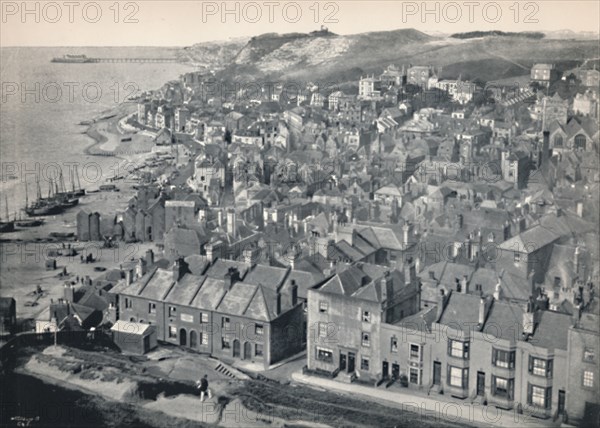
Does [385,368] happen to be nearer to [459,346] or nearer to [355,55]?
[459,346]

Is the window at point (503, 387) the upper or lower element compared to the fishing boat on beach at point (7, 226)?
lower

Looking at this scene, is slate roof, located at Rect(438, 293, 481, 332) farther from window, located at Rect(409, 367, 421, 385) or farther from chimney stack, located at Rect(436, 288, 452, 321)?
window, located at Rect(409, 367, 421, 385)

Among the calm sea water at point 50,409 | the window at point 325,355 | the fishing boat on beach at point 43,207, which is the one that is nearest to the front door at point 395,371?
the window at point 325,355

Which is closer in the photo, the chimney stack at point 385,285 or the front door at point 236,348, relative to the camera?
Result: the chimney stack at point 385,285

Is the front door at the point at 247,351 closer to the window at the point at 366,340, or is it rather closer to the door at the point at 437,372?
the window at the point at 366,340

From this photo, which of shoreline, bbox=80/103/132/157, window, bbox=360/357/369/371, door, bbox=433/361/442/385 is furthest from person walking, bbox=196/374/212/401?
shoreline, bbox=80/103/132/157

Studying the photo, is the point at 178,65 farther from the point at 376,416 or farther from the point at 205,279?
the point at 376,416

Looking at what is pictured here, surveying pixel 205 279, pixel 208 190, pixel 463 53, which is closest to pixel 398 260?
pixel 205 279
